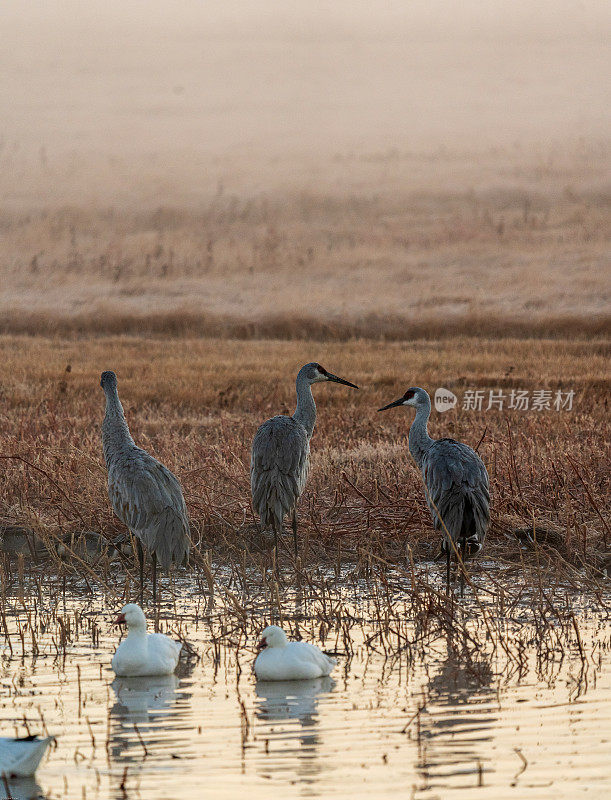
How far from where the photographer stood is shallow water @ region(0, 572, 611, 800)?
4.35 m

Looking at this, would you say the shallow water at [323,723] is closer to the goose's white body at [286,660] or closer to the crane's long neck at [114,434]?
the goose's white body at [286,660]

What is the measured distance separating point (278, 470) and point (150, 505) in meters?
1.38

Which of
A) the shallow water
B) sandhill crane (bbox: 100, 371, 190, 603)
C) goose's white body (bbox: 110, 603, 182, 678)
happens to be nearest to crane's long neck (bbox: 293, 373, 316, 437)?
sandhill crane (bbox: 100, 371, 190, 603)

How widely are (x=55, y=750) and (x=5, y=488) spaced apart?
215 inches

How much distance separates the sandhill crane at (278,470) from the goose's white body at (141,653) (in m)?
2.61

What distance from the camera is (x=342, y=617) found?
6836 mm

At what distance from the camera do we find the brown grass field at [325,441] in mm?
8930

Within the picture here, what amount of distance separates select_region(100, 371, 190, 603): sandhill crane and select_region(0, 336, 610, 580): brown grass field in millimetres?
767

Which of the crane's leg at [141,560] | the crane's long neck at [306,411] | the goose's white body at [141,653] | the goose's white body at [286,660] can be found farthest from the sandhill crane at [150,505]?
the crane's long neck at [306,411]

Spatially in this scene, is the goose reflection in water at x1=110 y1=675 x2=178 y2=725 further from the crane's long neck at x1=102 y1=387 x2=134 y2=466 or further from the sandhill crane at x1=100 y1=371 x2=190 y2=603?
the crane's long neck at x1=102 y1=387 x2=134 y2=466

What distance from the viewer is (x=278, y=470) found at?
877 centimetres

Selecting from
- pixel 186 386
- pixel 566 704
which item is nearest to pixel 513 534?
pixel 566 704

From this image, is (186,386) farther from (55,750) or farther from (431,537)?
(55,750)

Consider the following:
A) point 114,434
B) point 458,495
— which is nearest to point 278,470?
point 114,434
